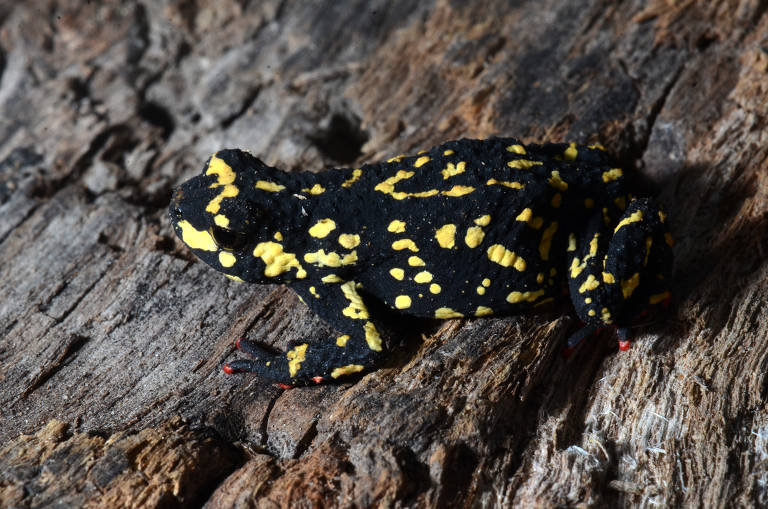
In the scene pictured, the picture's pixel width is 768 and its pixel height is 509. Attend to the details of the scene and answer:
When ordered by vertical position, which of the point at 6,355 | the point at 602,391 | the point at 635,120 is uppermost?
the point at 6,355

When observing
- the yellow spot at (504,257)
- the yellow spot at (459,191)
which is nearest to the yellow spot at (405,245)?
the yellow spot at (459,191)

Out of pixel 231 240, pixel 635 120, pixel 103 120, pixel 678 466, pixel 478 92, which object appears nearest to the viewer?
pixel 678 466

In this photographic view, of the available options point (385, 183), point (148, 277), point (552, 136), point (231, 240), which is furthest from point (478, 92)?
point (148, 277)

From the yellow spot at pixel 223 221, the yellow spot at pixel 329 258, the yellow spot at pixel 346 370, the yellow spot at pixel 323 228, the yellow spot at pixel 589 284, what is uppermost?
the yellow spot at pixel 223 221

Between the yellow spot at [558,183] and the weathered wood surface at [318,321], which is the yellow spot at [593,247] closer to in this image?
the yellow spot at [558,183]

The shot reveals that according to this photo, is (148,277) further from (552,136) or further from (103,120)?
(552,136)

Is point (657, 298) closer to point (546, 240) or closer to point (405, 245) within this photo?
point (546, 240)

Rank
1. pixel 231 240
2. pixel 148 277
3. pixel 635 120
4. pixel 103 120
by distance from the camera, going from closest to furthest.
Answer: pixel 231 240 < pixel 148 277 < pixel 635 120 < pixel 103 120

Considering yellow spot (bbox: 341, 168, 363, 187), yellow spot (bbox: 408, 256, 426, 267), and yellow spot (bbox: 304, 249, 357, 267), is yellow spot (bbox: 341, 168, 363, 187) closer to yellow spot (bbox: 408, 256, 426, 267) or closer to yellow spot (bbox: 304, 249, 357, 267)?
yellow spot (bbox: 304, 249, 357, 267)
